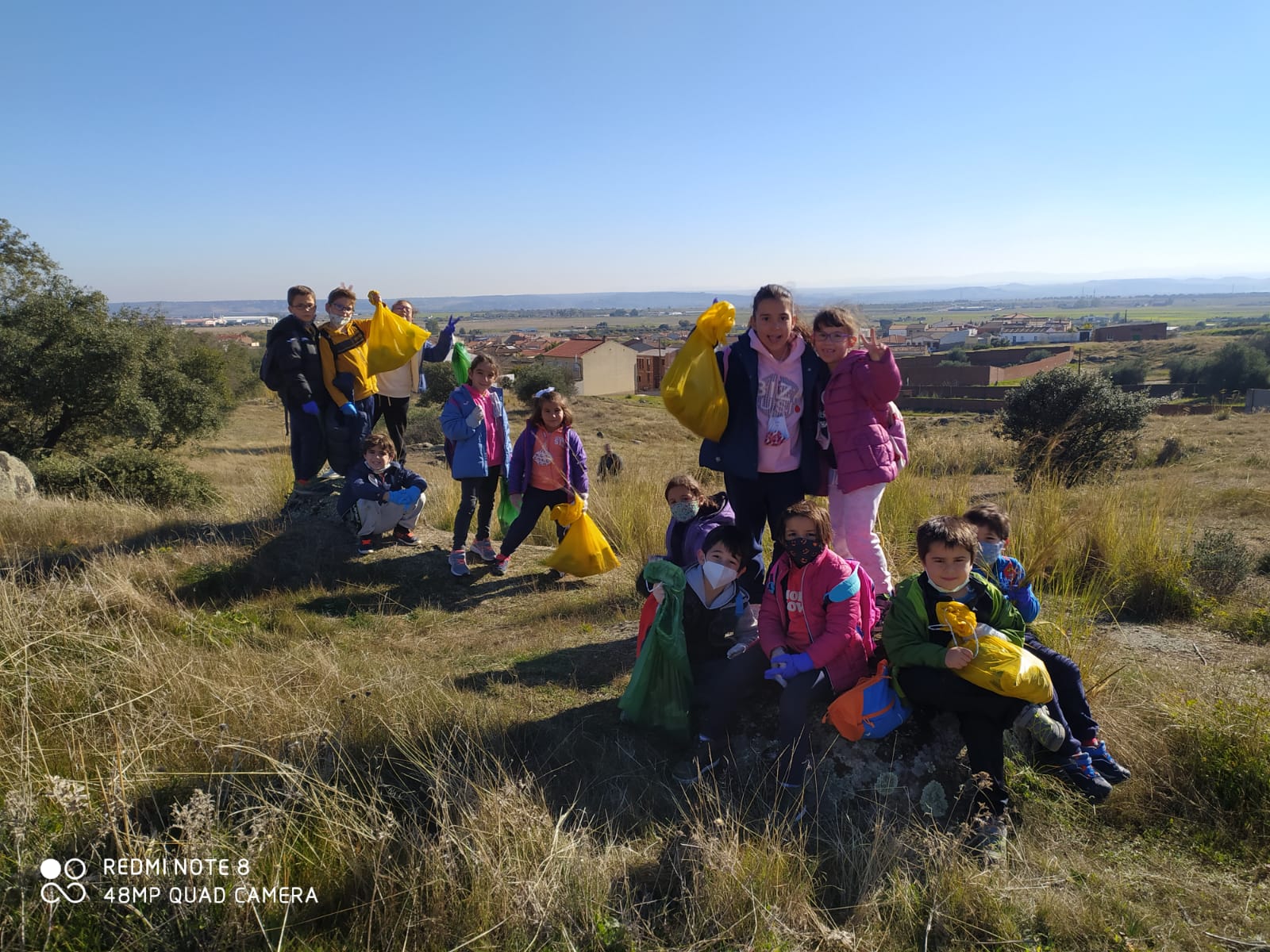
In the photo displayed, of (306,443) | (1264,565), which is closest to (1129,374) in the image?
(1264,565)

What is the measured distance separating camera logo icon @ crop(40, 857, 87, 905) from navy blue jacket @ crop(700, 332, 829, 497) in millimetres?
3098

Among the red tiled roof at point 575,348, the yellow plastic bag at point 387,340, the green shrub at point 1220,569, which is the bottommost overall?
the green shrub at point 1220,569

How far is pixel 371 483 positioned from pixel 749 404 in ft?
12.2

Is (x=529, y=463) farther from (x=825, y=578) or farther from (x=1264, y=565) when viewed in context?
(x=1264, y=565)

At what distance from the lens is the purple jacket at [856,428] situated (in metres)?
3.72

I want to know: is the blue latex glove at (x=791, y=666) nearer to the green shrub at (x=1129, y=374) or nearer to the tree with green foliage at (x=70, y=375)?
the tree with green foliage at (x=70, y=375)

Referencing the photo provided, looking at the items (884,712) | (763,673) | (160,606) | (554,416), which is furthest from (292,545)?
(884,712)

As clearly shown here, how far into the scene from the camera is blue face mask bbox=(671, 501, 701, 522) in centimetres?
407

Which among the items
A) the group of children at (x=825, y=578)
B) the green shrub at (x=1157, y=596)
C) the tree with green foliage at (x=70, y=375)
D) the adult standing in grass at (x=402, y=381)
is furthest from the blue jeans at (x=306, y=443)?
the tree with green foliage at (x=70, y=375)

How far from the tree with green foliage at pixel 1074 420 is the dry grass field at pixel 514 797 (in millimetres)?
7289

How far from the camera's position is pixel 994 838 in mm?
2742

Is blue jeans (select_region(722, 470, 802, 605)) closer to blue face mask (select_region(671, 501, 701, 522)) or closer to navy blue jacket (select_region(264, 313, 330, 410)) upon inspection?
blue face mask (select_region(671, 501, 701, 522))

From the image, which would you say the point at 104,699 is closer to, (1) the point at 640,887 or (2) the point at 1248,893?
(1) the point at 640,887

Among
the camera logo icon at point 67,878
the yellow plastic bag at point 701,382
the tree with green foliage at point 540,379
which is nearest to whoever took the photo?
the camera logo icon at point 67,878
